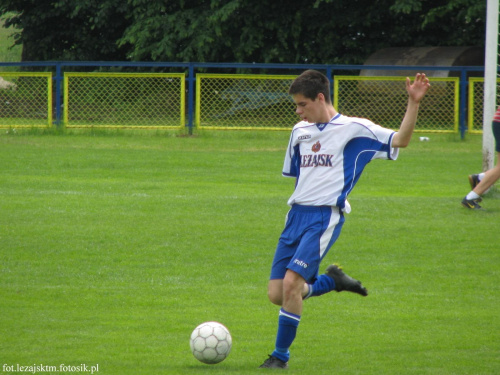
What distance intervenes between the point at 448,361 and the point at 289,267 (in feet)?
4.08

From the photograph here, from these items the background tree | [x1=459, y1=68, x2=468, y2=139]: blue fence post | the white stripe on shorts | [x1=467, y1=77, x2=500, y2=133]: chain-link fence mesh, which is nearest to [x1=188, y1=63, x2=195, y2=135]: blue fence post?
the background tree

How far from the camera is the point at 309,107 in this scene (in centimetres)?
529

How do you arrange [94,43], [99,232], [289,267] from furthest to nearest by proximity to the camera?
[94,43] < [99,232] < [289,267]

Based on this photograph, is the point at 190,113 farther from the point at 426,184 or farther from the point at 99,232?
the point at 99,232

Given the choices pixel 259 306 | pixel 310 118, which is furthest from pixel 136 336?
pixel 310 118

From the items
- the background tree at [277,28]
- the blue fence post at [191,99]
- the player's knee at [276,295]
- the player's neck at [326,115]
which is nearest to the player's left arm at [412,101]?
the player's neck at [326,115]

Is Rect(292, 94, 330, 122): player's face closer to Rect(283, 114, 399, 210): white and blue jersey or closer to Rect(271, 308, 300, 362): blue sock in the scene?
Rect(283, 114, 399, 210): white and blue jersey

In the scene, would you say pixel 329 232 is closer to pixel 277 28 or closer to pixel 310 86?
pixel 310 86

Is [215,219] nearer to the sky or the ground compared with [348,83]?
nearer to the ground

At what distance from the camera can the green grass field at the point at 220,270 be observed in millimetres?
5516

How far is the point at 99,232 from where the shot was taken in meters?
9.52

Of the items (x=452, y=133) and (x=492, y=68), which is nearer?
(x=492, y=68)

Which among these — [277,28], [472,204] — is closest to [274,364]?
[472,204]

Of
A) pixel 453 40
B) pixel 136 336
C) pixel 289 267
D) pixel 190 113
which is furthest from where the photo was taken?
pixel 453 40
